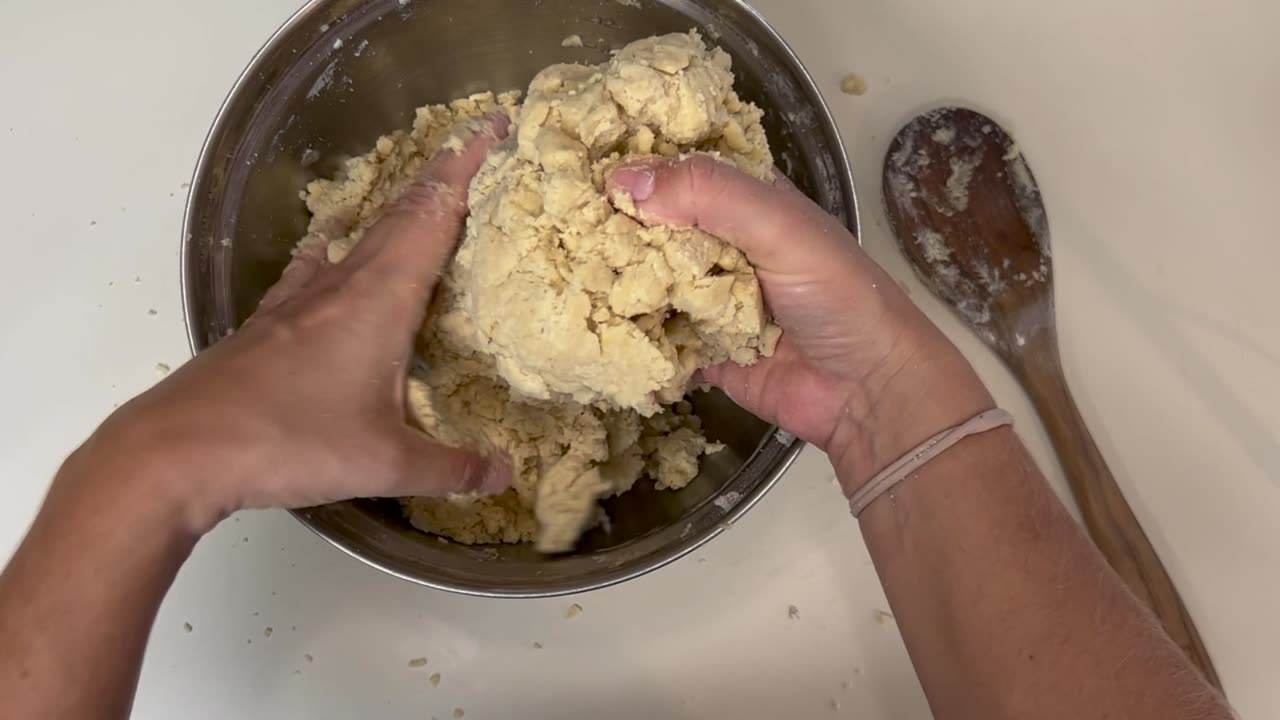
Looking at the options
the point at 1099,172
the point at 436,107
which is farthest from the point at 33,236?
the point at 1099,172

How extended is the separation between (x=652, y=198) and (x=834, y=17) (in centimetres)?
65

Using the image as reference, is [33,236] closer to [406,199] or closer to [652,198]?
[406,199]

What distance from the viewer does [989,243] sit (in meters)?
1.11

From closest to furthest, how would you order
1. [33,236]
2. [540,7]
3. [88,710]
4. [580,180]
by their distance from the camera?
[88,710] < [580,180] < [540,7] < [33,236]

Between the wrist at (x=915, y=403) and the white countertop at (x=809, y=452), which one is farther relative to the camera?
the white countertop at (x=809, y=452)

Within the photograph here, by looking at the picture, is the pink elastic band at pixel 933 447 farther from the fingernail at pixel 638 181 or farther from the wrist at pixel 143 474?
the wrist at pixel 143 474

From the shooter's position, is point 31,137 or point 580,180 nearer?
point 580,180

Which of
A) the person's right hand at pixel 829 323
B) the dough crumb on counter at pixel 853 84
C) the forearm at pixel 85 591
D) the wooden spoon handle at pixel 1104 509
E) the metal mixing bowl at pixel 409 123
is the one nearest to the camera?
the forearm at pixel 85 591

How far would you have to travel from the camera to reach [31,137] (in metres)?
1.16

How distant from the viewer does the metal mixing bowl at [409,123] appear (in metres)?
0.88

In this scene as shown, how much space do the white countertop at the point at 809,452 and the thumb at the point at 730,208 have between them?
1.41 feet

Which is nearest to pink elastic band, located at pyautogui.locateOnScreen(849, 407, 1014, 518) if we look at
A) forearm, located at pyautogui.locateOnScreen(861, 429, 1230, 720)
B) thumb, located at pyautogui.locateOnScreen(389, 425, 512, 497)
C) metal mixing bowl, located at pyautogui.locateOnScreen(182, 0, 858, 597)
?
forearm, located at pyautogui.locateOnScreen(861, 429, 1230, 720)

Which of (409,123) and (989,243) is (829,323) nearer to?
(989,243)

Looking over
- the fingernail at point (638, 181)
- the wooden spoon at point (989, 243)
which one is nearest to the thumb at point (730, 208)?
the fingernail at point (638, 181)
